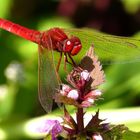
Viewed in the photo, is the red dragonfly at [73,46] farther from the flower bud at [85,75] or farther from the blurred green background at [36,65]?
the blurred green background at [36,65]

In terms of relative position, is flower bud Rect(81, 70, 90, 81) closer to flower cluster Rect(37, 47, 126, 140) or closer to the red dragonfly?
flower cluster Rect(37, 47, 126, 140)

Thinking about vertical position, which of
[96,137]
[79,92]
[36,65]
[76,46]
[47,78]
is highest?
[36,65]

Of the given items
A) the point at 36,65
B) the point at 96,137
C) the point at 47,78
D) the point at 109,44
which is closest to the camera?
the point at 96,137

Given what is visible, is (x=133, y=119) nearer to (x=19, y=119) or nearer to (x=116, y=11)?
(x=19, y=119)

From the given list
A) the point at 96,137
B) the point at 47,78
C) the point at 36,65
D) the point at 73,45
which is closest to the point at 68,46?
the point at 73,45

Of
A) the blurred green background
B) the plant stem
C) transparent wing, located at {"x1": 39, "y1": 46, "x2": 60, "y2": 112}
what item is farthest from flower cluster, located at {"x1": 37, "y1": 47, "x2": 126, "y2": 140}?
the blurred green background

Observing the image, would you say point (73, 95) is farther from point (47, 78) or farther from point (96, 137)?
point (47, 78)
